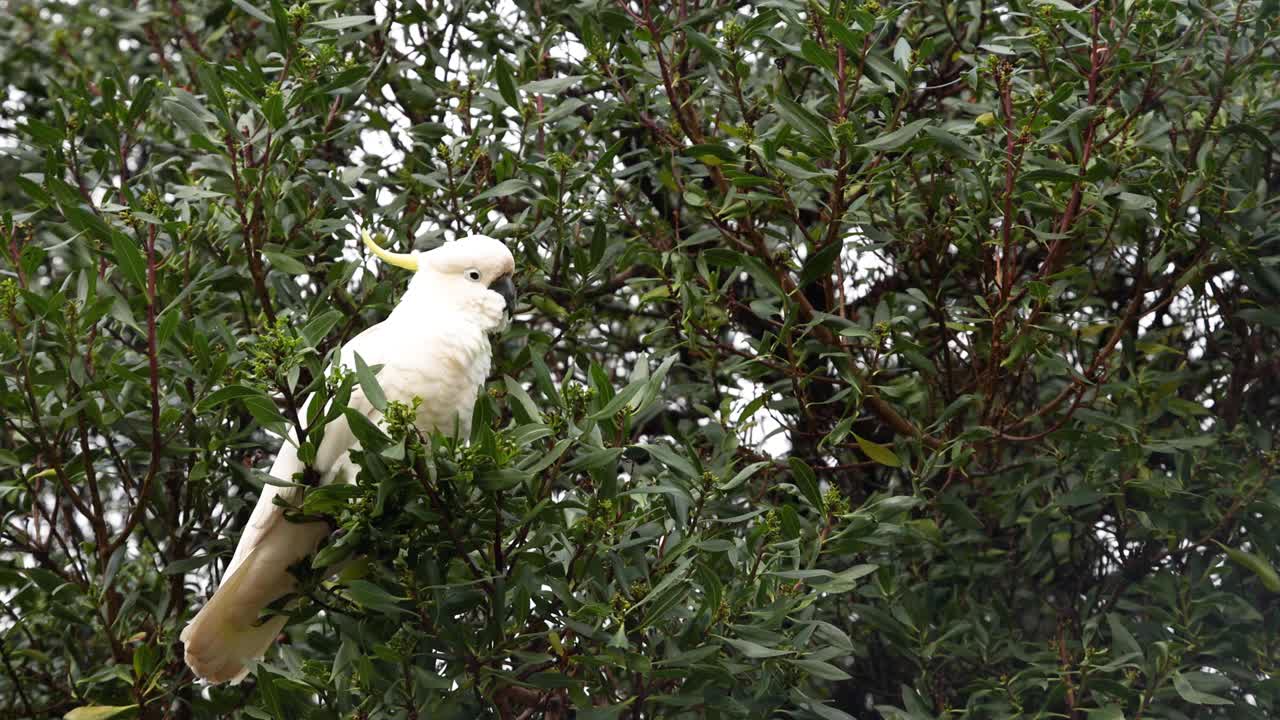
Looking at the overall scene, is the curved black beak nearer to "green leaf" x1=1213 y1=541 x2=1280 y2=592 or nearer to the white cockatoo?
the white cockatoo

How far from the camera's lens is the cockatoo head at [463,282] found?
2.10 m

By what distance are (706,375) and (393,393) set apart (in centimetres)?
91

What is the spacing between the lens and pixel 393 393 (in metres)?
1.94

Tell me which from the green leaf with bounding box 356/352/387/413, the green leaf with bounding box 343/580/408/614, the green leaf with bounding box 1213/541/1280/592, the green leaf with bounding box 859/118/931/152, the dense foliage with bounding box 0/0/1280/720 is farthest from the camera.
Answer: the green leaf with bounding box 1213/541/1280/592

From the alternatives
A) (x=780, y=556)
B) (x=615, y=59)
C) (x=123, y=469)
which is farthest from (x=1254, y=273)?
(x=123, y=469)

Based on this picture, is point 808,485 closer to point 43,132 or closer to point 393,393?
point 393,393

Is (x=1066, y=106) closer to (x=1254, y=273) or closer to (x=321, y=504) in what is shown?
(x=1254, y=273)

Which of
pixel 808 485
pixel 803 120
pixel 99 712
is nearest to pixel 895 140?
pixel 803 120

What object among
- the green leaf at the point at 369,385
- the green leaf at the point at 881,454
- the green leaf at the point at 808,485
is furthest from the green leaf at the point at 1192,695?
the green leaf at the point at 369,385

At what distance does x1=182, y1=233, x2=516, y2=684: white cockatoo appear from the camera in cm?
195

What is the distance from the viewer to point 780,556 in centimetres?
186

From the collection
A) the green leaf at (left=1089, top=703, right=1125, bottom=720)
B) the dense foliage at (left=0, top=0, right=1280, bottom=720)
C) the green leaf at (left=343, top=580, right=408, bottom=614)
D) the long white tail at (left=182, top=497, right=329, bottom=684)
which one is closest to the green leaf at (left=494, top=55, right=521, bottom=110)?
the dense foliage at (left=0, top=0, right=1280, bottom=720)

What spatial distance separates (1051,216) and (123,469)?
5.49 ft

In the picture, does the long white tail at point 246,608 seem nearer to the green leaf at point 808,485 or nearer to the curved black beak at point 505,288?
the curved black beak at point 505,288
